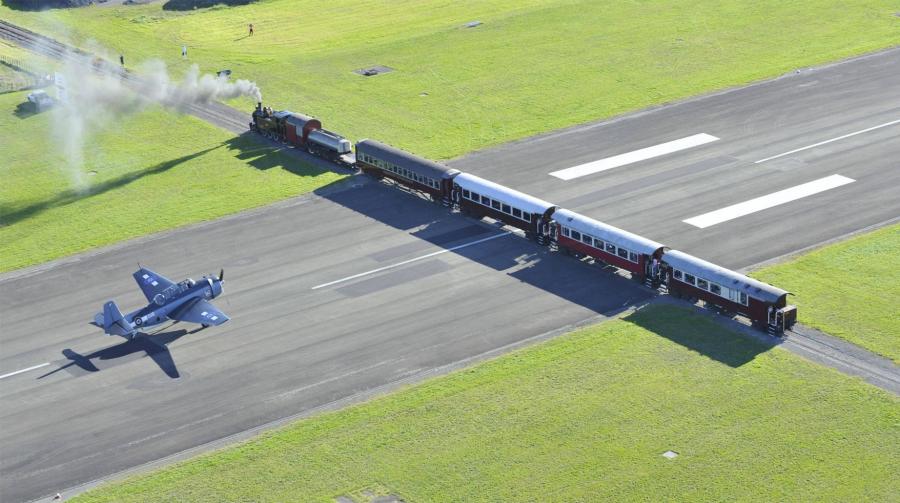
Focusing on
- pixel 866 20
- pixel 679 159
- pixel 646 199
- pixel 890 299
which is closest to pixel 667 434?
pixel 890 299

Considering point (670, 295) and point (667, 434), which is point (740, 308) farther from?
point (667, 434)

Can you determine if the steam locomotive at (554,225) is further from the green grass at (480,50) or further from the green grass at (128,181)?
the green grass at (480,50)

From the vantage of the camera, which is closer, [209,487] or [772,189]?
[209,487]

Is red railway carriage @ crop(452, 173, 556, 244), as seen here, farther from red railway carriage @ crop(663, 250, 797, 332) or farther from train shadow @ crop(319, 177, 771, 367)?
red railway carriage @ crop(663, 250, 797, 332)

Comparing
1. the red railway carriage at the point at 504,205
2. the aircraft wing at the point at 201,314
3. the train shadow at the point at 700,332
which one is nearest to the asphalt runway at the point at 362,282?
the red railway carriage at the point at 504,205

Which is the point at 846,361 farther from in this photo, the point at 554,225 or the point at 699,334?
the point at 554,225

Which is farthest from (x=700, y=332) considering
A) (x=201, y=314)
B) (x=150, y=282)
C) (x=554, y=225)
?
(x=150, y=282)
